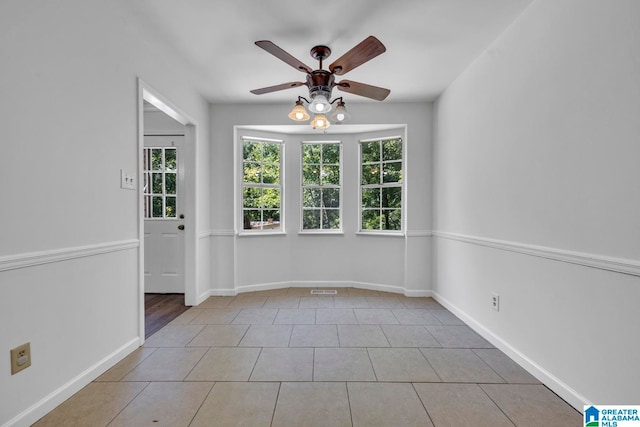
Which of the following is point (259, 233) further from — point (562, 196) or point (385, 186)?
point (562, 196)

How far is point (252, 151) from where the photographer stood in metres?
4.30

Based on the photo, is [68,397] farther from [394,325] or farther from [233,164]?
[233,164]

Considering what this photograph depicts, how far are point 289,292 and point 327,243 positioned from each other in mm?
888

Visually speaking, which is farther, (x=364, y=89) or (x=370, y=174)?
(x=370, y=174)

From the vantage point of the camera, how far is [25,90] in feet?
5.00

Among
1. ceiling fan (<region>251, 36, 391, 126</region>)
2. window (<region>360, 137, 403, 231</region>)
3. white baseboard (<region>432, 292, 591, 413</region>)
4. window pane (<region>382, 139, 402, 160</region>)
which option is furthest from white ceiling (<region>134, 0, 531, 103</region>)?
white baseboard (<region>432, 292, 591, 413</region>)

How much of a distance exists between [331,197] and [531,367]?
3.07m

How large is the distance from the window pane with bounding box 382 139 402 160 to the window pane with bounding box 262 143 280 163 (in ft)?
5.09

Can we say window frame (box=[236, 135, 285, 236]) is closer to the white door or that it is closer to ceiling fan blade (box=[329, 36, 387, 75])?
the white door

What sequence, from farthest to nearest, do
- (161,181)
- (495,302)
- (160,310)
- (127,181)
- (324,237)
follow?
(324,237), (161,181), (160,310), (495,302), (127,181)

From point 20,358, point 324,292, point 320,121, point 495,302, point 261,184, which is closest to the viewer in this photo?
point 20,358

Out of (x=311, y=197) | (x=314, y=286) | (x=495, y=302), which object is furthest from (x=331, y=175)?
(x=495, y=302)

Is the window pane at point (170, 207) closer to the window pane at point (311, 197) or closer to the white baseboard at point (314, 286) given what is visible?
the white baseboard at point (314, 286)

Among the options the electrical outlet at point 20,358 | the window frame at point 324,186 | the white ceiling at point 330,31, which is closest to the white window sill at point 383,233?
the window frame at point 324,186
